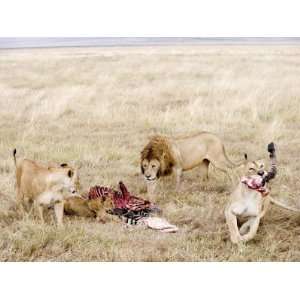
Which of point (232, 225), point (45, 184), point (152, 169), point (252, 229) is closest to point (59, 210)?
point (45, 184)

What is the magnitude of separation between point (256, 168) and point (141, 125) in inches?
25.3

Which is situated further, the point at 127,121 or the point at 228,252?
the point at 127,121

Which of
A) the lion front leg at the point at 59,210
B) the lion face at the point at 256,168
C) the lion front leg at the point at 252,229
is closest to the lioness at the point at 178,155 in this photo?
the lion face at the point at 256,168

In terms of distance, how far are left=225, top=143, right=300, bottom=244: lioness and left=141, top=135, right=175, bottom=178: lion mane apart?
37 cm

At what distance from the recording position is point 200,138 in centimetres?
296

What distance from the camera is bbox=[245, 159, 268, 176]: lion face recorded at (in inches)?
115

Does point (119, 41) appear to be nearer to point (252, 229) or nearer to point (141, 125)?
point (141, 125)

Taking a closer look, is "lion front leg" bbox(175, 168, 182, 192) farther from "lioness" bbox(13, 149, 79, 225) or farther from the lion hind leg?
"lioness" bbox(13, 149, 79, 225)

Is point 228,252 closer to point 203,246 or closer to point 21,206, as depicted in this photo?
point 203,246

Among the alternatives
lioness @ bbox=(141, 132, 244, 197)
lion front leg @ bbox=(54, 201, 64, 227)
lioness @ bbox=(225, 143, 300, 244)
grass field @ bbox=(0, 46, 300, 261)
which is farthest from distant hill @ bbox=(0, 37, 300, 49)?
lion front leg @ bbox=(54, 201, 64, 227)

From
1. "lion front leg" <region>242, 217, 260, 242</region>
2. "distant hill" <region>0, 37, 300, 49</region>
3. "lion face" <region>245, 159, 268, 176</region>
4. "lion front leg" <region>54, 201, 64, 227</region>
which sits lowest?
"lion front leg" <region>242, 217, 260, 242</region>

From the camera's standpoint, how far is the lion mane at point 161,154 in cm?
296
